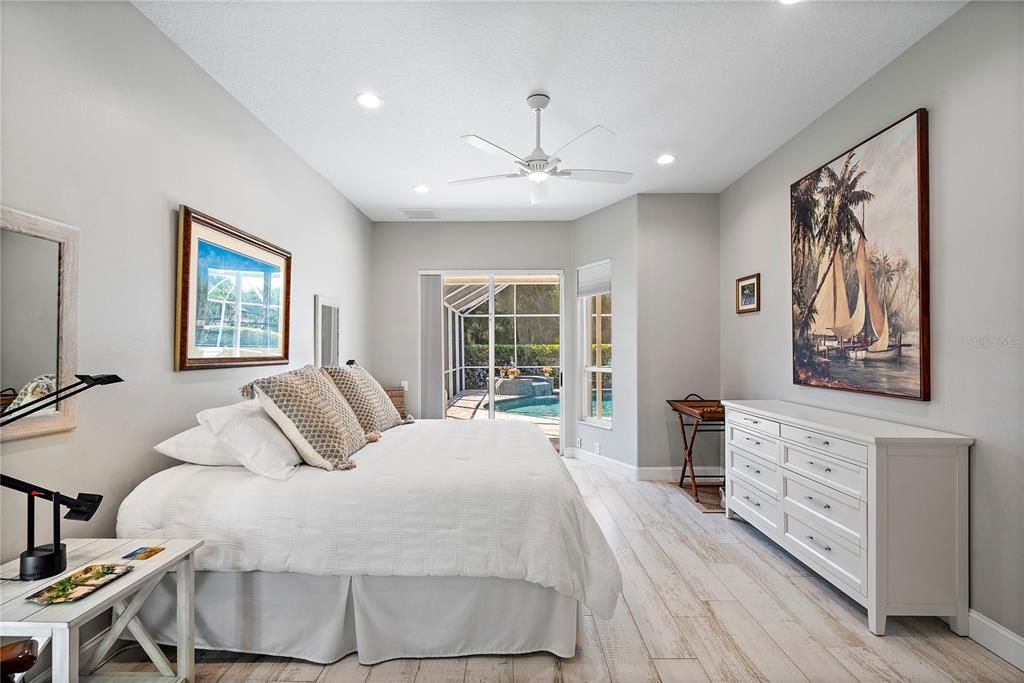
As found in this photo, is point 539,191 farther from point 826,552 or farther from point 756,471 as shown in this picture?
point 826,552

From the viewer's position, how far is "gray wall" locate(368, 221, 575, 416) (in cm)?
559

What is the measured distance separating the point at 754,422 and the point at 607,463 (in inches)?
83.8

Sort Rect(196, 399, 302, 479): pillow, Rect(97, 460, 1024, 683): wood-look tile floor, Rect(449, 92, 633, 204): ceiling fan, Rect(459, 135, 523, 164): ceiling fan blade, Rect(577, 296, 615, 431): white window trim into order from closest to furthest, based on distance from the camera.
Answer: Rect(97, 460, 1024, 683): wood-look tile floor
Rect(196, 399, 302, 479): pillow
Rect(459, 135, 523, 164): ceiling fan blade
Rect(449, 92, 633, 204): ceiling fan
Rect(577, 296, 615, 431): white window trim

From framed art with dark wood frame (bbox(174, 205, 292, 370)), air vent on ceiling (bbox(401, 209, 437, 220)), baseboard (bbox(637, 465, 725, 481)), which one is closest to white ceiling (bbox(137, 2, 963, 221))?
framed art with dark wood frame (bbox(174, 205, 292, 370))

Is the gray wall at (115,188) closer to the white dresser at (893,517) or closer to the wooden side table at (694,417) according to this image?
the white dresser at (893,517)

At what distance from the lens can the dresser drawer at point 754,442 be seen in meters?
2.93

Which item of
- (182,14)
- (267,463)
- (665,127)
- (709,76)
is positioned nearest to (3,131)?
(182,14)

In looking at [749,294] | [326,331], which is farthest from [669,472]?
[326,331]

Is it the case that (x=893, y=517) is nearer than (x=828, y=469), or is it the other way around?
(x=893, y=517)

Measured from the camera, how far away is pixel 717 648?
205cm

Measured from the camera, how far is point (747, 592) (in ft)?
8.25

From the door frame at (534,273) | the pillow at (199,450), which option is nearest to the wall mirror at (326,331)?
the door frame at (534,273)

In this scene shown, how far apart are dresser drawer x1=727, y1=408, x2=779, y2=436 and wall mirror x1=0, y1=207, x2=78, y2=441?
3323 mm

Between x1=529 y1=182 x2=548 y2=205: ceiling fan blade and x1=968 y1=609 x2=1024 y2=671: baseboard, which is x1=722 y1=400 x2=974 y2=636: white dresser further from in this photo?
x1=529 y1=182 x2=548 y2=205: ceiling fan blade
